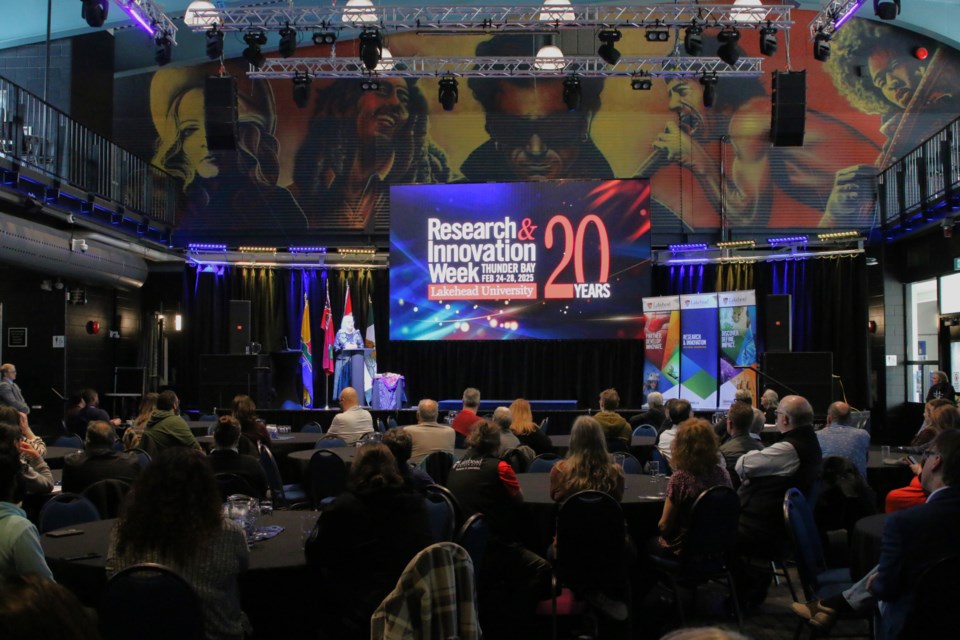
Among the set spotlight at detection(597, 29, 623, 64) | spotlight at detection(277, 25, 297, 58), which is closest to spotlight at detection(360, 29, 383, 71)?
spotlight at detection(277, 25, 297, 58)

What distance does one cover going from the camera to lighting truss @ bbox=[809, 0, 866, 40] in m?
10.6

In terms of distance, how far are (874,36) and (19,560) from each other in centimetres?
1606

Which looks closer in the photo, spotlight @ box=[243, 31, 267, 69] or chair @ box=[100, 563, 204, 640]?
chair @ box=[100, 563, 204, 640]

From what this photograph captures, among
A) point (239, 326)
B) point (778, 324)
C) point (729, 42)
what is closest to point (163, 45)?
point (239, 326)

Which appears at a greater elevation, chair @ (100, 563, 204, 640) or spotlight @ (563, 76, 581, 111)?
spotlight @ (563, 76, 581, 111)

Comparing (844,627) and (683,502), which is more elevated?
(683,502)

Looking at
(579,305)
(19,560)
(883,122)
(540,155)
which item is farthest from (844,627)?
(883,122)

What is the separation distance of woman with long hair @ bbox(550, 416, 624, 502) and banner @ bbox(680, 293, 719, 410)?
→ 8888mm

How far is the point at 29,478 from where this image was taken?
4801 millimetres

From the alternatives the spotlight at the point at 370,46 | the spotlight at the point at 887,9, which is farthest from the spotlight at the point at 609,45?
the spotlight at the point at 887,9

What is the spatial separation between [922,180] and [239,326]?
10.6 metres

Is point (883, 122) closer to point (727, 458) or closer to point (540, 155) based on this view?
point (540, 155)

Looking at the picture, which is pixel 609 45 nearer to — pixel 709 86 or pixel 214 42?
pixel 709 86

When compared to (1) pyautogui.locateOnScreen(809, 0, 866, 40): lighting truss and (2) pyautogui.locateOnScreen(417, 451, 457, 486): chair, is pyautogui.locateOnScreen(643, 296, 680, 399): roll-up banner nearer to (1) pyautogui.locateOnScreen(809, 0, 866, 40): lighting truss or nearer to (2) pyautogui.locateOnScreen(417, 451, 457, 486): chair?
(1) pyautogui.locateOnScreen(809, 0, 866, 40): lighting truss
